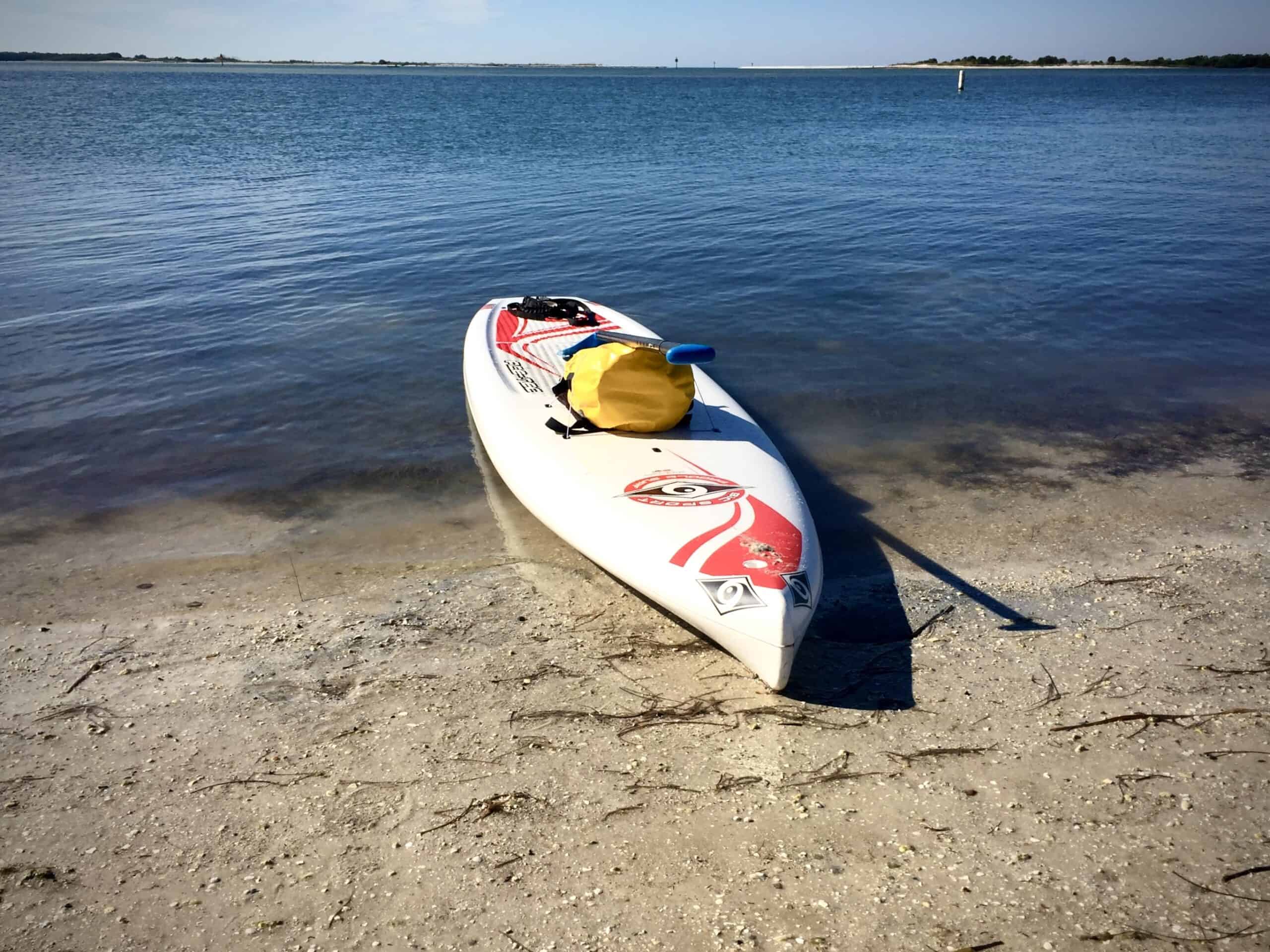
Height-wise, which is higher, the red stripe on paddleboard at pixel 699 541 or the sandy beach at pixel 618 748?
the red stripe on paddleboard at pixel 699 541

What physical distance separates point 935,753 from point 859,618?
4.70 ft

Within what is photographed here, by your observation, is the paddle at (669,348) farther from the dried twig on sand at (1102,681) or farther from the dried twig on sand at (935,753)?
the dried twig on sand at (1102,681)

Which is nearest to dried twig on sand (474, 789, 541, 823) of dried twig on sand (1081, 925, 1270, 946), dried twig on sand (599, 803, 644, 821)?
dried twig on sand (599, 803, 644, 821)

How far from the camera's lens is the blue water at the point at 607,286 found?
9.27m

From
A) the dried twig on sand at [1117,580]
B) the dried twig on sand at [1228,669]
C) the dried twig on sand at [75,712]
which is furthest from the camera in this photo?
the dried twig on sand at [1117,580]

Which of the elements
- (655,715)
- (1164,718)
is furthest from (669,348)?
(1164,718)

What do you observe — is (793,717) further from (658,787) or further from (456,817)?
(456,817)

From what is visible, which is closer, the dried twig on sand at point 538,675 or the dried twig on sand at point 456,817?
the dried twig on sand at point 456,817

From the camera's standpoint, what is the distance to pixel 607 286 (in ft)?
47.1

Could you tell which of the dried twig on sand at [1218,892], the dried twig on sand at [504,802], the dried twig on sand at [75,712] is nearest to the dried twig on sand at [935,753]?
the dried twig on sand at [1218,892]

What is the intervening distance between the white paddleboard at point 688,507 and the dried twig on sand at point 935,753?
0.72 metres

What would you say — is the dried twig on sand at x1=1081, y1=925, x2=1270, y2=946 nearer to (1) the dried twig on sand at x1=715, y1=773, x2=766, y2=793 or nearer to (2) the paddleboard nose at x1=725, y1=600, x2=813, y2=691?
(1) the dried twig on sand at x1=715, y1=773, x2=766, y2=793

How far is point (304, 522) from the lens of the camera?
748 cm

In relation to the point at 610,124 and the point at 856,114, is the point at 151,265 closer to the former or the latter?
the point at 610,124
